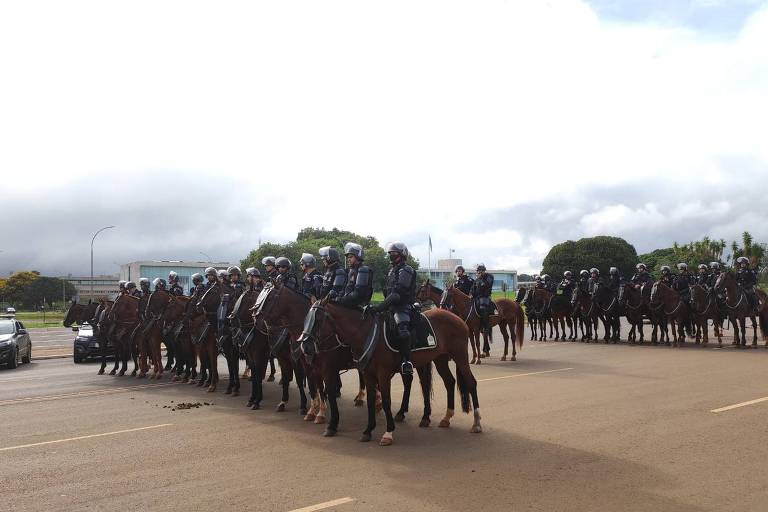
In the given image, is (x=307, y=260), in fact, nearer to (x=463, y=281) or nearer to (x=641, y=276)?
(x=463, y=281)

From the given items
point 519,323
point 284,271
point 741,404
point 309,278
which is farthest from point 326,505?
point 519,323

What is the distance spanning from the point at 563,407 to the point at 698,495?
191 inches

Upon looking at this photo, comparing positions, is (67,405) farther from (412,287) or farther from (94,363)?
(94,363)

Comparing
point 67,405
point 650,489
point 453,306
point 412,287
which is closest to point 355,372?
point 453,306

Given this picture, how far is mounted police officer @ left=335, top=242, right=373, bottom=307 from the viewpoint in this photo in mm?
9688

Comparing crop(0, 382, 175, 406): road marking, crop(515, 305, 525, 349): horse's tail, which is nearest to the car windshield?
crop(0, 382, 175, 406): road marking

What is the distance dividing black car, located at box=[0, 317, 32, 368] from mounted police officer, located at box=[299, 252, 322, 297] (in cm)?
1464

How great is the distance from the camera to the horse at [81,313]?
22.6 m

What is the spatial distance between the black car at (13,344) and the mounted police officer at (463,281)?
1588cm

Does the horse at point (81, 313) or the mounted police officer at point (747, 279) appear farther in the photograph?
the mounted police officer at point (747, 279)

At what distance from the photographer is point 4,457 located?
8977mm

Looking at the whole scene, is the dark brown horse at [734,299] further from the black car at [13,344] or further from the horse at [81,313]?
the black car at [13,344]

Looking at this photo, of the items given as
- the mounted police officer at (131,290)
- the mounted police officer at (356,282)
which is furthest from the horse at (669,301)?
the mounted police officer at (131,290)

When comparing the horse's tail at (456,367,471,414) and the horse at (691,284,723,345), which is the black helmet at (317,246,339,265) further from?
the horse at (691,284,723,345)
